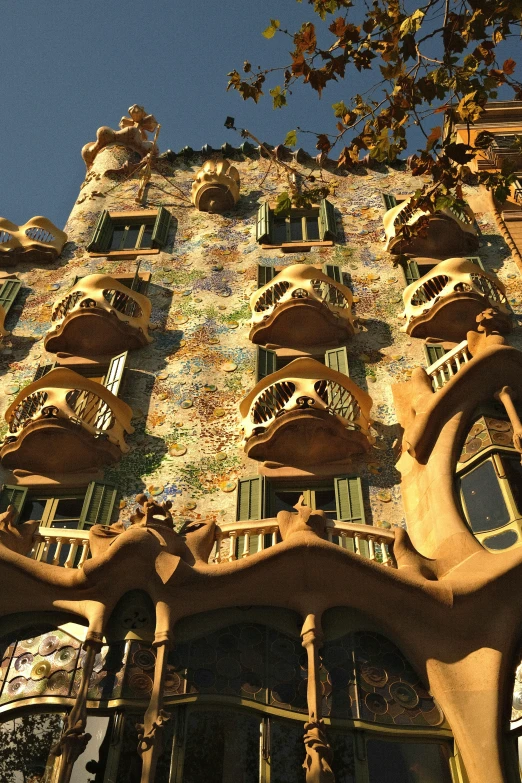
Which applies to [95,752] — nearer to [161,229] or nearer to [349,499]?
[349,499]

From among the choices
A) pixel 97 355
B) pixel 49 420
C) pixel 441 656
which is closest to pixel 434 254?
pixel 97 355

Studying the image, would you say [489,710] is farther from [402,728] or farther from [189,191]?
[189,191]

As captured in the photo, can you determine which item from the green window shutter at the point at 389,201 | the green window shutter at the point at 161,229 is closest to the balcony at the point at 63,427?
the green window shutter at the point at 161,229

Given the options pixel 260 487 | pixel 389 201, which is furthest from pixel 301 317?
pixel 389 201

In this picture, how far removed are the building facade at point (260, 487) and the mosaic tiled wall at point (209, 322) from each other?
0.21ft

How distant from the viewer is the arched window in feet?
37.2

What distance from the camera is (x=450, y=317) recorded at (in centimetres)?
1694

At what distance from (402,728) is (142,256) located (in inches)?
565

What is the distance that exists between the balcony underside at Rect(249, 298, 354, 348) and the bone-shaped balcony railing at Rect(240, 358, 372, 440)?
2453 mm

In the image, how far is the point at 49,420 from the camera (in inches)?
556

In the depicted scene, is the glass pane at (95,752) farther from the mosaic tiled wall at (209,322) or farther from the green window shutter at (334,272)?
the green window shutter at (334,272)

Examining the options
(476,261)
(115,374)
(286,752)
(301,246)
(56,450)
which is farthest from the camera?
(301,246)

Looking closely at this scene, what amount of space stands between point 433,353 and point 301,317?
2.82m

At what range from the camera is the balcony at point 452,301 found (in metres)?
16.8
